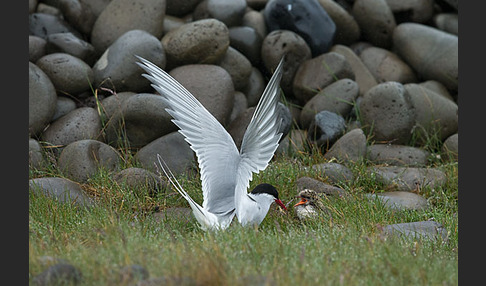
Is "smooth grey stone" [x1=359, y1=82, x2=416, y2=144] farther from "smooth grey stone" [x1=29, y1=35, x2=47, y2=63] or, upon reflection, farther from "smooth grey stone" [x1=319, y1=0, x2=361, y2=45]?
"smooth grey stone" [x1=29, y1=35, x2=47, y2=63]

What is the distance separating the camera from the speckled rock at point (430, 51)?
8.19m

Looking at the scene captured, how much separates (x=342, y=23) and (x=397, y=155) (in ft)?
7.24

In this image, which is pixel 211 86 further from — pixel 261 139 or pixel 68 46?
pixel 261 139

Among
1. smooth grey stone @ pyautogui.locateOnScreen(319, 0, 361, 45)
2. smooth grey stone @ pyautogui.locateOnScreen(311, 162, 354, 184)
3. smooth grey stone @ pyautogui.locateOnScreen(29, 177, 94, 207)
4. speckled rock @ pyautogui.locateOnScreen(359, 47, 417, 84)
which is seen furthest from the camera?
speckled rock @ pyautogui.locateOnScreen(359, 47, 417, 84)

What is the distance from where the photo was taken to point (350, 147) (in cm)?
657

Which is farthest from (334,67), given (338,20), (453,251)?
(453,251)

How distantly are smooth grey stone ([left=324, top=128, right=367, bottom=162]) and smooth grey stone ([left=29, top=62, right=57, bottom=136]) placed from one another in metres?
2.71

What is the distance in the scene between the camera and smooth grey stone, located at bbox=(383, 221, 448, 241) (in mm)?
4492

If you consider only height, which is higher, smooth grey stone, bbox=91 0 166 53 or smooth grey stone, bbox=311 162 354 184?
smooth grey stone, bbox=91 0 166 53

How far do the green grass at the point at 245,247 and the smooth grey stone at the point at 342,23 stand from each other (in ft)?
11.1

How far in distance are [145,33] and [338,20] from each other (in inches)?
102

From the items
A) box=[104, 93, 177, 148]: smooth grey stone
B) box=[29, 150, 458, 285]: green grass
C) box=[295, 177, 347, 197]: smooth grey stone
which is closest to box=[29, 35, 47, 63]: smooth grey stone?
box=[104, 93, 177, 148]: smooth grey stone

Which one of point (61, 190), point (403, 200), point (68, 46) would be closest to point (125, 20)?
point (68, 46)

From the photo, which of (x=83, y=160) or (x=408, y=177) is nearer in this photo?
(x=83, y=160)
